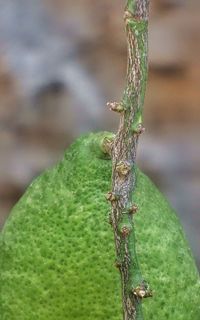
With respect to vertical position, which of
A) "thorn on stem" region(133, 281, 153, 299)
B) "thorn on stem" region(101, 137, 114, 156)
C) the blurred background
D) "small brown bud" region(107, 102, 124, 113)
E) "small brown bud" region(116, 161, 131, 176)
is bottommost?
"thorn on stem" region(133, 281, 153, 299)

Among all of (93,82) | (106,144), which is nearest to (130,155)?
(106,144)

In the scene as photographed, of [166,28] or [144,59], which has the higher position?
[166,28]

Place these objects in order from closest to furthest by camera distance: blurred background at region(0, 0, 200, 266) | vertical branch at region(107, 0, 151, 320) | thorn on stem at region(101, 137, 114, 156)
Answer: vertical branch at region(107, 0, 151, 320) < thorn on stem at region(101, 137, 114, 156) < blurred background at region(0, 0, 200, 266)

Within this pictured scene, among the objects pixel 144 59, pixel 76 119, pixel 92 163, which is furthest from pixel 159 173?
pixel 144 59

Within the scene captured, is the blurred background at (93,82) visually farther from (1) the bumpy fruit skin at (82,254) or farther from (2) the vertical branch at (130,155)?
(2) the vertical branch at (130,155)

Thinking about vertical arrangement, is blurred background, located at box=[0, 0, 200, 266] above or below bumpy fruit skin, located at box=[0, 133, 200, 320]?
above

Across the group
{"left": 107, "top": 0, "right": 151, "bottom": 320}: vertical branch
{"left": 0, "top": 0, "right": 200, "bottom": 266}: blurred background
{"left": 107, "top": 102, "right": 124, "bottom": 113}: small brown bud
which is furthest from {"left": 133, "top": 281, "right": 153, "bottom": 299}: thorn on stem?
{"left": 0, "top": 0, "right": 200, "bottom": 266}: blurred background

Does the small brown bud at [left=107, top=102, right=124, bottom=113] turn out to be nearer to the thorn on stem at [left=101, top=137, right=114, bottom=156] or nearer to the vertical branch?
the vertical branch

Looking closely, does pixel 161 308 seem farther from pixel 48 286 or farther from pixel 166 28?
pixel 166 28

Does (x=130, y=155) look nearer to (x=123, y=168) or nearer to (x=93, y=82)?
(x=123, y=168)
